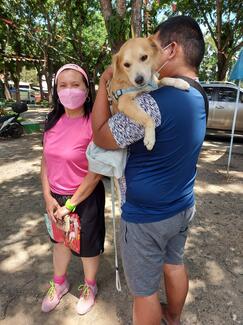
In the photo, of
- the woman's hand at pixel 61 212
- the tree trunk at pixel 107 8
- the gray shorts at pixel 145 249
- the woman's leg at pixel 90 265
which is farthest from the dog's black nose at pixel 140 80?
the tree trunk at pixel 107 8

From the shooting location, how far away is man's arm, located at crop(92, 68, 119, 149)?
173 centimetres

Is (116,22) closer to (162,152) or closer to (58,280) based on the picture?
(58,280)

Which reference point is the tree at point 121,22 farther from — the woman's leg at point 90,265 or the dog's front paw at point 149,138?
the dog's front paw at point 149,138

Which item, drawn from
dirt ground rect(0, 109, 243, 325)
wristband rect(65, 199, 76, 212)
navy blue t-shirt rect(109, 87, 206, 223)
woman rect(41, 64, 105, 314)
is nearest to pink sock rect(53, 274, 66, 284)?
dirt ground rect(0, 109, 243, 325)

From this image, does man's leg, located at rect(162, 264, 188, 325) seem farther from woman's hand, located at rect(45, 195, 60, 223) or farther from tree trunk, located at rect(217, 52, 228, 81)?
tree trunk, located at rect(217, 52, 228, 81)

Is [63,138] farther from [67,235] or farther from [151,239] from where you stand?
[151,239]

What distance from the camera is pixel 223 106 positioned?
1070 cm

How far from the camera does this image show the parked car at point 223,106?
1055cm

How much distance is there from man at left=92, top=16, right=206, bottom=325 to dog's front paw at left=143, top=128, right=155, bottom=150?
3 cm

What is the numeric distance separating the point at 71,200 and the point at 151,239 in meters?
0.73

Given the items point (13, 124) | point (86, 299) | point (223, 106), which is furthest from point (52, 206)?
point (223, 106)

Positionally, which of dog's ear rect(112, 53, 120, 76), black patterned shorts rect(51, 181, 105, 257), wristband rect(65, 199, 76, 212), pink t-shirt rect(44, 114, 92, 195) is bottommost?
black patterned shorts rect(51, 181, 105, 257)

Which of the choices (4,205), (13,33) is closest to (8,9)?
(13,33)

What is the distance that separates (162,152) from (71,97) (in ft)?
2.93
